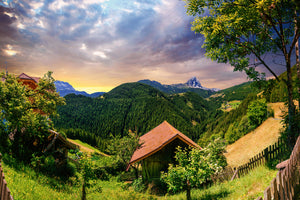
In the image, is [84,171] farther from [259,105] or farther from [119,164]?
[259,105]

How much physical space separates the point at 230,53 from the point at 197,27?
288 cm

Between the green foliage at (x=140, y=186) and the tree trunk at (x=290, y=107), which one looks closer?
the tree trunk at (x=290, y=107)

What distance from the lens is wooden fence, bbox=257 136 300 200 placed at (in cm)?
358

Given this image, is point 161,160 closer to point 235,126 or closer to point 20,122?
point 20,122

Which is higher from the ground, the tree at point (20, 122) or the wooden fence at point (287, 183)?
the tree at point (20, 122)

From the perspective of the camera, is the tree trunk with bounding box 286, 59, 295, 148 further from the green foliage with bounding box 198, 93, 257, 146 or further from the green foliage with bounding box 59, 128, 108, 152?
the green foliage with bounding box 59, 128, 108, 152

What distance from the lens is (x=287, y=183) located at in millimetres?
4164

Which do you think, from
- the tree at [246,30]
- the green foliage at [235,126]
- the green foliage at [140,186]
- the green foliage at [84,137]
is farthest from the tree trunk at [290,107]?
the green foliage at [84,137]

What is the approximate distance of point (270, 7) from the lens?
23.9 feet

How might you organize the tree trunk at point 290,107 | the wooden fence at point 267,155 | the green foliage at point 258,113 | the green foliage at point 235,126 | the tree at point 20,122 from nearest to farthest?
the tree trunk at point 290,107
the wooden fence at point 267,155
the tree at point 20,122
the green foliage at point 258,113
the green foliage at point 235,126

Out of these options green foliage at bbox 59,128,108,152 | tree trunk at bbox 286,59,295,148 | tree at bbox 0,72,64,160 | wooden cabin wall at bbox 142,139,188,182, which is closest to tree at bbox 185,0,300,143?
tree trunk at bbox 286,59,295,148

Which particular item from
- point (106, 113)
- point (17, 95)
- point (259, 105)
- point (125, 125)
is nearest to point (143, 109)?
point (125, 125)

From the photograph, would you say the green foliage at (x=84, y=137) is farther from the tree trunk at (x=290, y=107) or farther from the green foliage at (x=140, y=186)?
the tree trunk at (x=290, y=107)

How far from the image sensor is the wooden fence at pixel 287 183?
11.7ft
